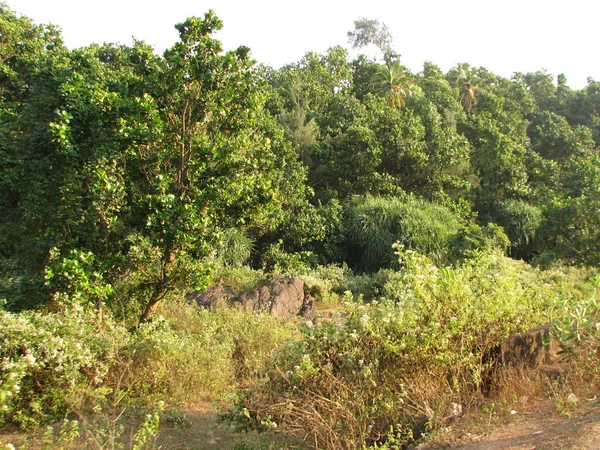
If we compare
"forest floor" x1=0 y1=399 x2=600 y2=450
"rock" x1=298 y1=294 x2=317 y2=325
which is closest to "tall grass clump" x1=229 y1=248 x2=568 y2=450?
"forest floor" x1=0 y1=399 x2=600 y2=450

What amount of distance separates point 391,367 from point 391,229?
47.1 feet

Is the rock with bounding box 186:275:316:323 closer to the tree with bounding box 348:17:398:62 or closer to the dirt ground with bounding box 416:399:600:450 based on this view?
the dirt ground with bounding box 416:399:600:450

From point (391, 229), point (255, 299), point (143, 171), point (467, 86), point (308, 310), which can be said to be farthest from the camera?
point (467, 86)

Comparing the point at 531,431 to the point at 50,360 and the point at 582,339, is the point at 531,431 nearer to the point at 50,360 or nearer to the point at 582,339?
the point at 582,339

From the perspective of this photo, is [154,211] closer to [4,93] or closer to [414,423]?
[414,423]

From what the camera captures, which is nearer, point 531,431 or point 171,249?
point 531,431

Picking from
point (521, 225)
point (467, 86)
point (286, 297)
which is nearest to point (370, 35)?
point (467, 86)

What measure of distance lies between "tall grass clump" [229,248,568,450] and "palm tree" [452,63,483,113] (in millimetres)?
29246

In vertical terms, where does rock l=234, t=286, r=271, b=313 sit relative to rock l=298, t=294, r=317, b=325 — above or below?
above

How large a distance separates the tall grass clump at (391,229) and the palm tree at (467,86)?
14.8m

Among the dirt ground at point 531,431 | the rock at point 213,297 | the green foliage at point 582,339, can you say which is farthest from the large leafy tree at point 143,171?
the green foliage at point 582,339

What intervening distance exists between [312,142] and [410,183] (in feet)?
14.5

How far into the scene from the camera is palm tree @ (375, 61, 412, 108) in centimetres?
2781

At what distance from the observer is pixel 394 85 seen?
28125 millimetres
